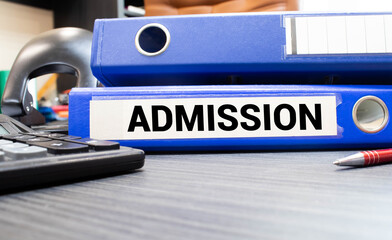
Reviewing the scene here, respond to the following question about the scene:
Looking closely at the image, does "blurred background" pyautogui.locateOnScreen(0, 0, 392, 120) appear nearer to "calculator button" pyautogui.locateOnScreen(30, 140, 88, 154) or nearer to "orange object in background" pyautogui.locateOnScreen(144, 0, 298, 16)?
"orange object in background" pyautogui.locateOnScreen(144, 0, 298, 16)

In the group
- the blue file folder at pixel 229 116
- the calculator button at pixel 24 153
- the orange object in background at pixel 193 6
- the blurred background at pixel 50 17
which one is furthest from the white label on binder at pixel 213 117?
the blurred background at pixel 50 17

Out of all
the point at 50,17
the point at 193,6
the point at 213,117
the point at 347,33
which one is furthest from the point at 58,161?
the point at 50,17

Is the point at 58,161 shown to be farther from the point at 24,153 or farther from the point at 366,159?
the point at 366,159

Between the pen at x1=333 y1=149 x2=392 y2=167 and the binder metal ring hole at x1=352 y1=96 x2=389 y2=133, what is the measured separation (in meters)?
0.07

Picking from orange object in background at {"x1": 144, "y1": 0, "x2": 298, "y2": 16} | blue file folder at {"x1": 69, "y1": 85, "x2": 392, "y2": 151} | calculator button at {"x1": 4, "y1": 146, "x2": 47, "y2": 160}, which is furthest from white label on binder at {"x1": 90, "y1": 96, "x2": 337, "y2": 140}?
orange object in background at {"x1": 144, "y1": 0, "x2": 298, "y2": 16}

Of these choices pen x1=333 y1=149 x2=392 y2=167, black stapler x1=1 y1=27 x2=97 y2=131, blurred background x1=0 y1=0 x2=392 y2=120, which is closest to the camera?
pen x1=333 y1=149 x2=392 y2=167

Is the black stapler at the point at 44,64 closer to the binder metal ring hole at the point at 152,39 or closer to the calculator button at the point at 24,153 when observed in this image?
the binder metal ring hole at the point at 152,39

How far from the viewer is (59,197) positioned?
0.17m

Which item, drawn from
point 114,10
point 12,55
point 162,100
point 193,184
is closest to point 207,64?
point 162,100

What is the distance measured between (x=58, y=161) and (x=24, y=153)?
0.02 m

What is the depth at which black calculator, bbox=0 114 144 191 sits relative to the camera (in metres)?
0.18

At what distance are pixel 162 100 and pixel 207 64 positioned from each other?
0.21 ft

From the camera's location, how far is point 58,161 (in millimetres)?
195

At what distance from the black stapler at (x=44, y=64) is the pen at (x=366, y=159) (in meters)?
0.39
